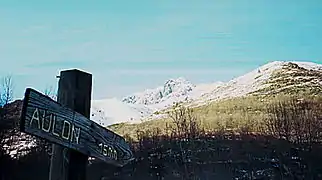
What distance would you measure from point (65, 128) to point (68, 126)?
0.9 inches

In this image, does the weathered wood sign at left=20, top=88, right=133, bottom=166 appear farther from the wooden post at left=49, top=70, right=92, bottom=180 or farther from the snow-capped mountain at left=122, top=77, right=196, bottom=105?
the snow-capped mountain at left=122, top=77, right=196, bottom=105

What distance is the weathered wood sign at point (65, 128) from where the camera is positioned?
52.1 inches

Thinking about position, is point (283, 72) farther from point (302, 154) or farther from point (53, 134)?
point (53, 134)

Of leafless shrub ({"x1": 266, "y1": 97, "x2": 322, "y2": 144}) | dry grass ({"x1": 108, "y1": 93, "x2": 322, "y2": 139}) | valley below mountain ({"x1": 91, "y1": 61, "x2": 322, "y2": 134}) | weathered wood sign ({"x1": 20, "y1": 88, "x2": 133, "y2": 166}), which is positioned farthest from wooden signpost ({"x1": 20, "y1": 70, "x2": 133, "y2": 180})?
valley below mountain ({"x1": 91, "y1": 61, "x2": 322, "y2": 134})

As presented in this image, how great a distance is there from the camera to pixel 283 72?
135 ft

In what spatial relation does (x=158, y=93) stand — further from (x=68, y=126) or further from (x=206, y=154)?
(x=68, y=126)

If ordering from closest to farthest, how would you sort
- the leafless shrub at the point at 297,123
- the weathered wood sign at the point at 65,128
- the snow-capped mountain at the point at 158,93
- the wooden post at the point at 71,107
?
the weathered wood sign at the point at 65,128, the wooden post at the point at 71,107, the leafless shrub at the point at 297,123, the snow-capped mountain at the point at 158,93

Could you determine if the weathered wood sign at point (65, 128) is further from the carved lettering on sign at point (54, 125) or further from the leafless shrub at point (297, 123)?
the leafless shrub at point (297, 123)

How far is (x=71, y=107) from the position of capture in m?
1.61

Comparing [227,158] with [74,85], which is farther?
[227,158]

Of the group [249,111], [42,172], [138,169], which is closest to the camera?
[42,172]

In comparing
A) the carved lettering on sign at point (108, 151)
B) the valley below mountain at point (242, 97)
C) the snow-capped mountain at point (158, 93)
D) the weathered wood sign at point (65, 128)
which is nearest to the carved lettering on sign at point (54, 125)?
the weathered wood sign at point (65, 128)

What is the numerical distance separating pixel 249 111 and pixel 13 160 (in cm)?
1366

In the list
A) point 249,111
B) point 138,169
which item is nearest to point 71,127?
point 138,169
